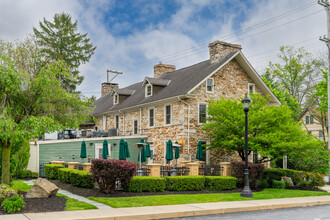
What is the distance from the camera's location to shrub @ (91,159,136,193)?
14.5 metres

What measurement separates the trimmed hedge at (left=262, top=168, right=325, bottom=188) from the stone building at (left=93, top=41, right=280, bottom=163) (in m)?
3.35

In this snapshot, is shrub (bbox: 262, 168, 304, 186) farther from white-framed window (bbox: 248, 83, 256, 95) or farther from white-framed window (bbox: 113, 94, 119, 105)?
white-framed window (bbox: 113, 94, 119, 105)

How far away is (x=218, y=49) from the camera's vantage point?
26.5 meters

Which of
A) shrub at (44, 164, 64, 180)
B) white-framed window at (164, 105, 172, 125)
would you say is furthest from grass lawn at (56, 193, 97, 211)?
→ white-framed window at (164, 105, 172, 125)

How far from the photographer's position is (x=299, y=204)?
14469 mm

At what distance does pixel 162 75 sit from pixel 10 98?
20.4 meters

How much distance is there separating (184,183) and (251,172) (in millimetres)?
4009

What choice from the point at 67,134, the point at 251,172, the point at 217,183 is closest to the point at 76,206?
the point at 217,183

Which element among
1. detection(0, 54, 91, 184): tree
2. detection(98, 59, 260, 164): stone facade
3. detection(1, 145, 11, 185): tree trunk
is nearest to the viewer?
detection(0, 54, 91, 184): tree

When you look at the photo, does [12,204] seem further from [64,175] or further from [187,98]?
[187,98]

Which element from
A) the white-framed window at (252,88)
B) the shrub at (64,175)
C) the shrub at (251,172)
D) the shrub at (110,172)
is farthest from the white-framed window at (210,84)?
the shrub at (110,172)

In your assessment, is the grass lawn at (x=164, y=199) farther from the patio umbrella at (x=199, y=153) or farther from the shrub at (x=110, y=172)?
the patio umbrella at (x=199, y=153)

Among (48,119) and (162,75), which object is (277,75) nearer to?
(162,75)

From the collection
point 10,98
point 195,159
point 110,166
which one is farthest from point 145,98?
point 10,98
